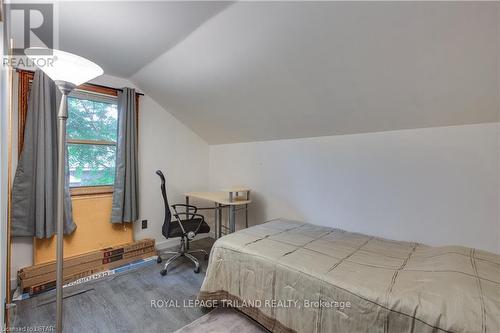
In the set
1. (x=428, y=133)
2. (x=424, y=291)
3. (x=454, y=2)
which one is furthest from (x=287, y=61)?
(x=424, y=291)

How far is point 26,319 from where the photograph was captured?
5.63 ft

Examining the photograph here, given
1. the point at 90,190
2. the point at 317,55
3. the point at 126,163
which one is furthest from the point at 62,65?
the point at 90,190

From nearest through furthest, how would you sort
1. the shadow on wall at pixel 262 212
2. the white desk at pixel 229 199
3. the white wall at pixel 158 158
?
the white desk at pixel 229 199, the shadow on wall at pixel 262 212, the white wall at pixel 158 158

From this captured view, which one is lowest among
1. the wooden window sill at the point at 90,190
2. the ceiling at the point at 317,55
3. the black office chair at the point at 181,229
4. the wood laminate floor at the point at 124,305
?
the wood laminate floor at the point at 124,305

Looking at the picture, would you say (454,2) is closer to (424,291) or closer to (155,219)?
(424,291)

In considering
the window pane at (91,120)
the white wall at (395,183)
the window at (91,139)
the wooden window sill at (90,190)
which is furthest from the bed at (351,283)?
the window pane at (91,120)

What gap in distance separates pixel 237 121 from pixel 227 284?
72.0 inches

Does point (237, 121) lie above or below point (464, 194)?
above

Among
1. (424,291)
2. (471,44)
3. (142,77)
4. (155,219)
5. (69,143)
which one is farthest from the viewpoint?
(155,219)

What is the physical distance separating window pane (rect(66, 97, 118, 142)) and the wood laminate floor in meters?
1.60

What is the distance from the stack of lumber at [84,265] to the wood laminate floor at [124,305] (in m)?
0.16

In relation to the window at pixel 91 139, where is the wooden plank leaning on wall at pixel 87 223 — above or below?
below

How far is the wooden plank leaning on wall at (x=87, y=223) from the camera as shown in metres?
2.18

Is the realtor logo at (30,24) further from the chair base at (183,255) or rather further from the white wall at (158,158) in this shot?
the chair base at (183,255)
